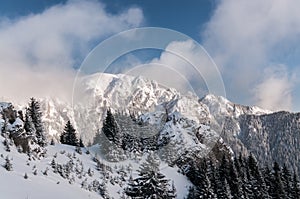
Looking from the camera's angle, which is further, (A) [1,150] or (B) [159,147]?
(B) [159,147]

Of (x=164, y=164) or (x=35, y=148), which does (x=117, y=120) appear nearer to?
(x=164, y=164)

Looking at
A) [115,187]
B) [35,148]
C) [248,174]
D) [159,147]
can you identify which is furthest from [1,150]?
[248,174]

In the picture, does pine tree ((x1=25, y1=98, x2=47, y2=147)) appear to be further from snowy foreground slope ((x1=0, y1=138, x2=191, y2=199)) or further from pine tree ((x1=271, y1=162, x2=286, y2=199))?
pine tree ((x1=271, y1=162, x2=286, y2=199))

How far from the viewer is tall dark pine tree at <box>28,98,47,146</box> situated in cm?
4639

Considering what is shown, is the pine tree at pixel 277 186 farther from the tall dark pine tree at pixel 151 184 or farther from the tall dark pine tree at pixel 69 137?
the tall dark pine tree at pixel 151 184

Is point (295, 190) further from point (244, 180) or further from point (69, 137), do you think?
point (69, 137)

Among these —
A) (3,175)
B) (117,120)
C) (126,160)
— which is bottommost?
(3,175)

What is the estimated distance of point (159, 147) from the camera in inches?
2581

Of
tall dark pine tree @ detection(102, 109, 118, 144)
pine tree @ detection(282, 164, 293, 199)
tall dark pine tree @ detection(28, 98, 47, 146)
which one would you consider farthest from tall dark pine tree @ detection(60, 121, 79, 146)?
pine tree @ detection(282, 164, 293, 199)

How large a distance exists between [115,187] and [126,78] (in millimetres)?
11905

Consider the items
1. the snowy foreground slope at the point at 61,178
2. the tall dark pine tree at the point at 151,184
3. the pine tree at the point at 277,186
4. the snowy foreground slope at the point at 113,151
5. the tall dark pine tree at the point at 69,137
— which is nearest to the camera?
the snowy foreground slope at the point at 61,178

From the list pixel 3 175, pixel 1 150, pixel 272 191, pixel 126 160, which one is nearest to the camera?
pixel 3 175

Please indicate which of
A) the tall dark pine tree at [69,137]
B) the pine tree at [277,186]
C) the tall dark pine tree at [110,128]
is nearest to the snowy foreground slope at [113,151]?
the tall dark pine tree at [110,128]

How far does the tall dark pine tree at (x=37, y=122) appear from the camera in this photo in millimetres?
46394
